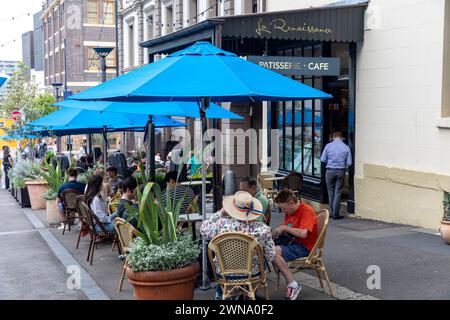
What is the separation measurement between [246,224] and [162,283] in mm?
1012

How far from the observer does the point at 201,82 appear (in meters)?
6.10

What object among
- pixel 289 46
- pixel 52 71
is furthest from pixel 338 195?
pixel 52 71

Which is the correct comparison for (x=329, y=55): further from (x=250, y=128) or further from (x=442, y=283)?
(x=442, y=283)

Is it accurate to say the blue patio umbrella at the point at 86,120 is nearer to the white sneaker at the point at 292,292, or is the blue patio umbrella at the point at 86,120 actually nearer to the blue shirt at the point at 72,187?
the blue shirt at the point at 72,187

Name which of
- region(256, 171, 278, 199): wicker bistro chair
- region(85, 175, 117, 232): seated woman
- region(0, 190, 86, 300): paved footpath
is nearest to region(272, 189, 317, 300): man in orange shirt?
region(0, 190, 86, 300): paved footpath

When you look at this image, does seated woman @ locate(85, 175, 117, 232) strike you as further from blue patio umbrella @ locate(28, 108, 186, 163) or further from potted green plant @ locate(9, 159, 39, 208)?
potted green plant @ locate(9, 159, 39, 208)

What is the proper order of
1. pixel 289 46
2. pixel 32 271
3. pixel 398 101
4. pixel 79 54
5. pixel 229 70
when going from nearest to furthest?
pixel 229 70, pixel 32 271, pixel 398 101, pixel 289 46, pixel 79 54

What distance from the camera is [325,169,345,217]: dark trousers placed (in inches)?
466

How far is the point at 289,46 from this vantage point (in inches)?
559

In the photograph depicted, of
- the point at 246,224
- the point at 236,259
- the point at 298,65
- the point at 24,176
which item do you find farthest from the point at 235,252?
the point at 24,176

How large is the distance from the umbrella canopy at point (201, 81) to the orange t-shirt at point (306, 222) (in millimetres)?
1254

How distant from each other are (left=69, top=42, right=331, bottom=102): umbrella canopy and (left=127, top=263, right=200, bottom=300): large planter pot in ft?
5.75

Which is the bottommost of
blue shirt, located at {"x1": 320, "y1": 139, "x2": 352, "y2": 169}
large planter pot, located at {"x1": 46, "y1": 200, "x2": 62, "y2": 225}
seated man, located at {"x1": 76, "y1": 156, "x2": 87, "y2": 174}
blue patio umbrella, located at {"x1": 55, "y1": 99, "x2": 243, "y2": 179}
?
large planter pot, located at {"x1": 46, "y1": 200, "x2": 62, "y2": 225}
